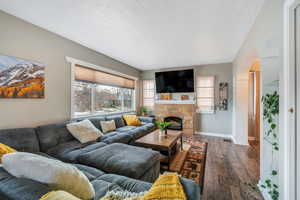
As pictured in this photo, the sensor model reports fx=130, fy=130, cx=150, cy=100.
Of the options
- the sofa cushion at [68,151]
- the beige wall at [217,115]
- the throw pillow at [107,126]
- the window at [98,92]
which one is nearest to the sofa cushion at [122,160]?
the sofa cushion at [68,151]

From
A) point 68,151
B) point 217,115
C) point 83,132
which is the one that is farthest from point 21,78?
point 217,115

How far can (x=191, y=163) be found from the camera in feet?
8.15

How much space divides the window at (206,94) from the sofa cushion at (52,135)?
413 cm

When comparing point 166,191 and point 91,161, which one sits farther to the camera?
point 91,161

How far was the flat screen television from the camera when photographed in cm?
477

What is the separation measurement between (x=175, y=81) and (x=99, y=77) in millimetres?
2743

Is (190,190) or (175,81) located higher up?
(175,81)

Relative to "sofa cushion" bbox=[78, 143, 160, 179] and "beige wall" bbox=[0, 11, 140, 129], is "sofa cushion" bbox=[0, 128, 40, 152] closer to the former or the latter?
"beige wall" bbox=[0, 11, 140, 129]

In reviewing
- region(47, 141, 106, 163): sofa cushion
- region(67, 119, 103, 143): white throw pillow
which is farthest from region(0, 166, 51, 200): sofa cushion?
region(67, 119, 103, 143): white throw pillow

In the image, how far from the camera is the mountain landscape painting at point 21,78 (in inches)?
76.9

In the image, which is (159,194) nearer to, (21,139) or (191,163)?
(191,163)

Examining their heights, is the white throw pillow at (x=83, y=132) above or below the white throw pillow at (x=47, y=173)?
below

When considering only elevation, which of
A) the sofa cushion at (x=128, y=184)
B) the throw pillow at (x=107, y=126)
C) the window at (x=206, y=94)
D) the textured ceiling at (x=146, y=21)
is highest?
the textured ceiling at (x=146, y=21)

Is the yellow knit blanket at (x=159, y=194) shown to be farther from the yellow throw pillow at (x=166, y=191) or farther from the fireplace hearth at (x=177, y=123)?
the fireplace hearth at (x=177, y=123)
